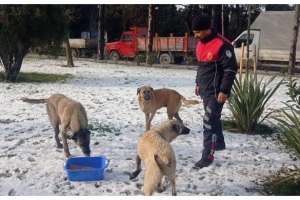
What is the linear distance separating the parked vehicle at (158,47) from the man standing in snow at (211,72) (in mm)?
15441

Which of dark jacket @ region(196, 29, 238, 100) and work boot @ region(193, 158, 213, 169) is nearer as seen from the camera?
dark jacket @ region(196, 29, 238, 100)

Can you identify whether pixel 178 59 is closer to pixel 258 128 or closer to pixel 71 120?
pixel 258 128

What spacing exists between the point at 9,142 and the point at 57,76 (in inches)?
319

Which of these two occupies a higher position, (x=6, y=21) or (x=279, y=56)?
(x=6, y=21)

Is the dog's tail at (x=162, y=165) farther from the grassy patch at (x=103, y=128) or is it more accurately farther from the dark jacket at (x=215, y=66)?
the grassy patch at (x=103, y=128)

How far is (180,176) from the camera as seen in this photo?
4.01 m

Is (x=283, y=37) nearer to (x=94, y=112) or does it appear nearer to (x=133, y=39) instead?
(x=133, y=39)

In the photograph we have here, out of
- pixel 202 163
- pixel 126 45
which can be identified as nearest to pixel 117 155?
pixel 202 163

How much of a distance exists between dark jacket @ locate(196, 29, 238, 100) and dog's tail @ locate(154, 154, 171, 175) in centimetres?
131

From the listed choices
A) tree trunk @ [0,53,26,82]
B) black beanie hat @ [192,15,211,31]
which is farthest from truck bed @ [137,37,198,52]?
black beanie hat @ [192,15,211,31]

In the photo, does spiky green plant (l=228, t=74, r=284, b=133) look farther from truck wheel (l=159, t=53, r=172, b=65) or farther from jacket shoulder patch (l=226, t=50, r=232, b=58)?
truck wheel (l=159, t=53, r=172, b=65)

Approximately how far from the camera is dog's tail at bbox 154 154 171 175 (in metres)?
3.20

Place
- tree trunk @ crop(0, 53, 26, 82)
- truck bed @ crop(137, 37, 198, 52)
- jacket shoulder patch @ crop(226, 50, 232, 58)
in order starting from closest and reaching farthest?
jacket shoulder patch @ crop(226, 50, 232, 58) → tree trunk @ crop(0, 53, 26, 82) → truck bed @ crop(137, 37, 198, 52)
